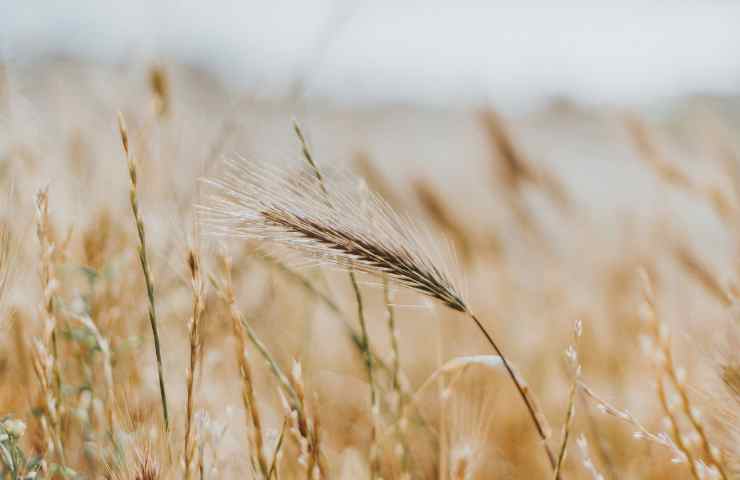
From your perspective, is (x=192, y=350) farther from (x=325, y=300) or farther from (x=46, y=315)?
(x=325, y=300)

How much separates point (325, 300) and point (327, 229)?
0.68ft

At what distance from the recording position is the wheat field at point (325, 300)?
1.52 ft

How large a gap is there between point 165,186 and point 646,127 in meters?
1.18

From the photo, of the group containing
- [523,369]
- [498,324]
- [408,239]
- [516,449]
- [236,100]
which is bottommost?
[516,449]

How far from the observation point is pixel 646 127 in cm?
152

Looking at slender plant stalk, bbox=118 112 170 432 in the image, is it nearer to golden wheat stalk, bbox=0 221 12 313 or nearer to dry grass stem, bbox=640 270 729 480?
golden wheat stalk, bbox=0 221 12 313

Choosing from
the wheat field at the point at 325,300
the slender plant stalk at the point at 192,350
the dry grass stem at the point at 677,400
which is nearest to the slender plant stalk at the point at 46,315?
the wheat field at the point at 325,300

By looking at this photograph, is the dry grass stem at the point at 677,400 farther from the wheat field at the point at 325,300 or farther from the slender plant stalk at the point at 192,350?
the slender plant stalk at the point at 192,350

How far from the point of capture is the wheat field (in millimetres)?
463

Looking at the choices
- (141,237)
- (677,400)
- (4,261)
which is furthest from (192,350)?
(677,400)

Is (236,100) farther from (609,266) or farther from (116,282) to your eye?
(609,266)

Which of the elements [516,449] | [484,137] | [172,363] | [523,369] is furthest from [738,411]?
[484,137]

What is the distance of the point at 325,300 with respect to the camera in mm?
668

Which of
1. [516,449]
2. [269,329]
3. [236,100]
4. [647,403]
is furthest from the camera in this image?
[647,403]
